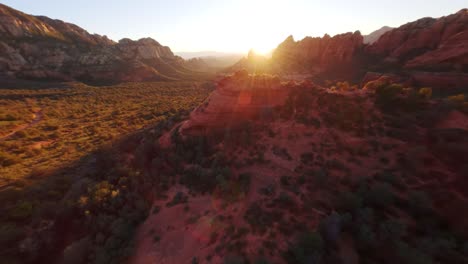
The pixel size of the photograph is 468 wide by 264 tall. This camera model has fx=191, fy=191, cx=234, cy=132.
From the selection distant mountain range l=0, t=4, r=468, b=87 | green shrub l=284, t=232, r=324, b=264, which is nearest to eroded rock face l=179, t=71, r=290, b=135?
green shrub l=284, t=232, r=324, b=264

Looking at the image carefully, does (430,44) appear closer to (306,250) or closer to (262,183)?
(262,183)

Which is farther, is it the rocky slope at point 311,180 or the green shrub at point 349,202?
the green shrub at point 349,202

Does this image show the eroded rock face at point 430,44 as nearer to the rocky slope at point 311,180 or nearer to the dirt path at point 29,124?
the rocky slope at point 311,180

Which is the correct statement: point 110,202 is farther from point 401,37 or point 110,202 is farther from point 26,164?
point 401,37

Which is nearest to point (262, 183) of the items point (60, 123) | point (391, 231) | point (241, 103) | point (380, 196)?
point (380, 196)

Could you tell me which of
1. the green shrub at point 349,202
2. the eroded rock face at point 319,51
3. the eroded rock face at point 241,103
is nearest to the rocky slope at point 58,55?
the eroded rock face at point 319,51
